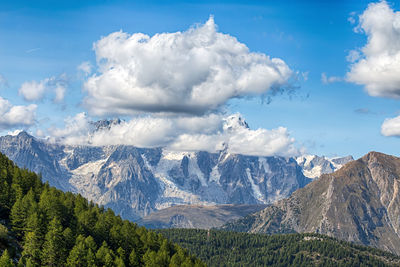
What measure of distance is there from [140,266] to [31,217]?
52206 mm

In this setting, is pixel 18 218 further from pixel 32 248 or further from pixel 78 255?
pixel 78 255

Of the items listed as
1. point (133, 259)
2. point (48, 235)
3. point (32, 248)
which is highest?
point (48, 235)

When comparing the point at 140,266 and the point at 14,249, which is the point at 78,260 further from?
the point at 140,266

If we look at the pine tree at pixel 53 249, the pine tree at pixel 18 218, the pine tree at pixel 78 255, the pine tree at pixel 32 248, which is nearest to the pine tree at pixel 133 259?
the pine tree at pixel 78 255

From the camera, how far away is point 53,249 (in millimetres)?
159250

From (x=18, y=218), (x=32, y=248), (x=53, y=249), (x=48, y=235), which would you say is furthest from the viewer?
(x=18, y=218)

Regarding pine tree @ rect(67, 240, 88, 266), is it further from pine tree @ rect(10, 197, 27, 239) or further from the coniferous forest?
pine tree @ rect(10, 197, 27, 239)

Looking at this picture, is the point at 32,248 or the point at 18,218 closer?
the point at 32,248

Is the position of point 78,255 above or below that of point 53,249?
below

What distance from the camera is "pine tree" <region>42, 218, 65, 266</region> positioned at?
516 feet

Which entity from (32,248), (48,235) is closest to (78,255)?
(48,235)

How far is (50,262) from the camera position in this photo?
157750mm

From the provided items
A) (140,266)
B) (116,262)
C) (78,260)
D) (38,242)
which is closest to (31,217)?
(38,242)

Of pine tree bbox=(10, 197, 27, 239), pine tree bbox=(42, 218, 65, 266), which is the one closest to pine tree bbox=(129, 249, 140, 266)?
pine tree bbox=(42, 218, 65, 266)
